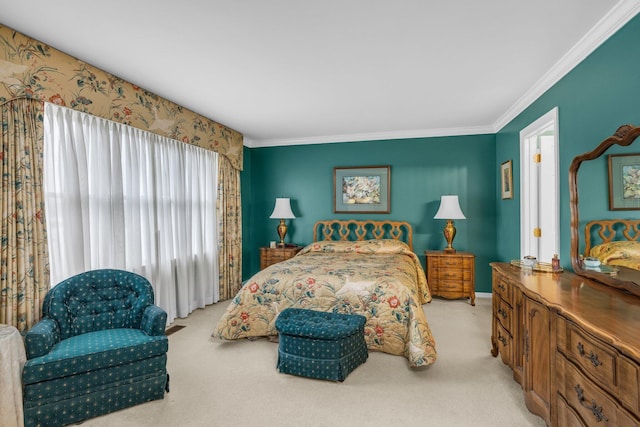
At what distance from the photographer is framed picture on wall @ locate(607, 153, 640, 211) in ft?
6.10

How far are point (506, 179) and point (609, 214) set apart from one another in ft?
8.30

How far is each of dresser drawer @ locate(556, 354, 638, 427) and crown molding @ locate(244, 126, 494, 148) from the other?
13.1 feet

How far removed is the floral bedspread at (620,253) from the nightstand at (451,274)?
8.32 feet

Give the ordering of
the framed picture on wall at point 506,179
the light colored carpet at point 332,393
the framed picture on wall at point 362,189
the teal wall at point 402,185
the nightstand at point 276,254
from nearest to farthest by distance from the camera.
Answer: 1. the light colored carpet at point 332,393
2. the framed picture on wall at point 506,179
3. the teal wall at point 402,185
4. the nightstand at point 276,254
5. the framed picture on wall at point 362,189

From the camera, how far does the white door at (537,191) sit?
353 centimetres

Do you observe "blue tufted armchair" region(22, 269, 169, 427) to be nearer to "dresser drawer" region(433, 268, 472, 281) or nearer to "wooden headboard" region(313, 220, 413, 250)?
"wooden headboard" region(313, 220, 413, 250)

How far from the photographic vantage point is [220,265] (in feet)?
16.1

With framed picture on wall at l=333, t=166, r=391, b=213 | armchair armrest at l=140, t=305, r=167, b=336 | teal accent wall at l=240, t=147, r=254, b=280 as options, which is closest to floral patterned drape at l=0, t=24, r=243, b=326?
armchair armrest at l=140, t=305, r=167, b=336

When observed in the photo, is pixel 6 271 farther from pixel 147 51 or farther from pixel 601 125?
pixel 601 125

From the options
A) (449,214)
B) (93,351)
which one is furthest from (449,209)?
(93,351)

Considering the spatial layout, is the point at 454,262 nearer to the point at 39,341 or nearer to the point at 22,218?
the point at 39,341

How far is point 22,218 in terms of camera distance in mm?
2375

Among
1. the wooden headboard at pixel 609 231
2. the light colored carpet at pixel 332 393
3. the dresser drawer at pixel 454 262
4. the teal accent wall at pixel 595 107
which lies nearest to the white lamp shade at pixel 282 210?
the dresser drawer at pixel 454 262

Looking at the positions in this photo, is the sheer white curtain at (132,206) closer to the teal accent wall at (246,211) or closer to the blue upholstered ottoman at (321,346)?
the teal accent wall at (246,211)
